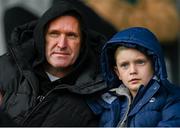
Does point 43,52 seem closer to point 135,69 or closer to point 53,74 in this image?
point 53,74

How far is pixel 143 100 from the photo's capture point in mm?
4000

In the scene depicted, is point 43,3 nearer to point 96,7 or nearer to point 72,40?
point 96,7

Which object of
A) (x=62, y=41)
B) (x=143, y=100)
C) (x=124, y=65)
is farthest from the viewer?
(x=62, y=41)

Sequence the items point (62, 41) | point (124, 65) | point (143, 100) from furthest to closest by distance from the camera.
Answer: point (62, 41), point (124, 65), point (143, 100)

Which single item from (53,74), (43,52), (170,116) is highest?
(43,52)

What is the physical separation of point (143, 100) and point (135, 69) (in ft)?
0.60

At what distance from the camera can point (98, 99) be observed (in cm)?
428

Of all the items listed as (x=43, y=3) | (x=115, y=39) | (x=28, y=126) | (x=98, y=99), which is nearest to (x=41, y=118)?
(x=28, y=126)

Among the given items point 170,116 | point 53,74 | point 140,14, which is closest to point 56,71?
point 53,74

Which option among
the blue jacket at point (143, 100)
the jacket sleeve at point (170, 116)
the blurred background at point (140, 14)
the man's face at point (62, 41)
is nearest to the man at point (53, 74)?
the man's face at point (62, 41)

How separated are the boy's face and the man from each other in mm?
240

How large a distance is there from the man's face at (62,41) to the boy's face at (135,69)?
0.38 m

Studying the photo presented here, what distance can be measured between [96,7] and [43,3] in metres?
0.80

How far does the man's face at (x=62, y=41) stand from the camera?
14.1ft
